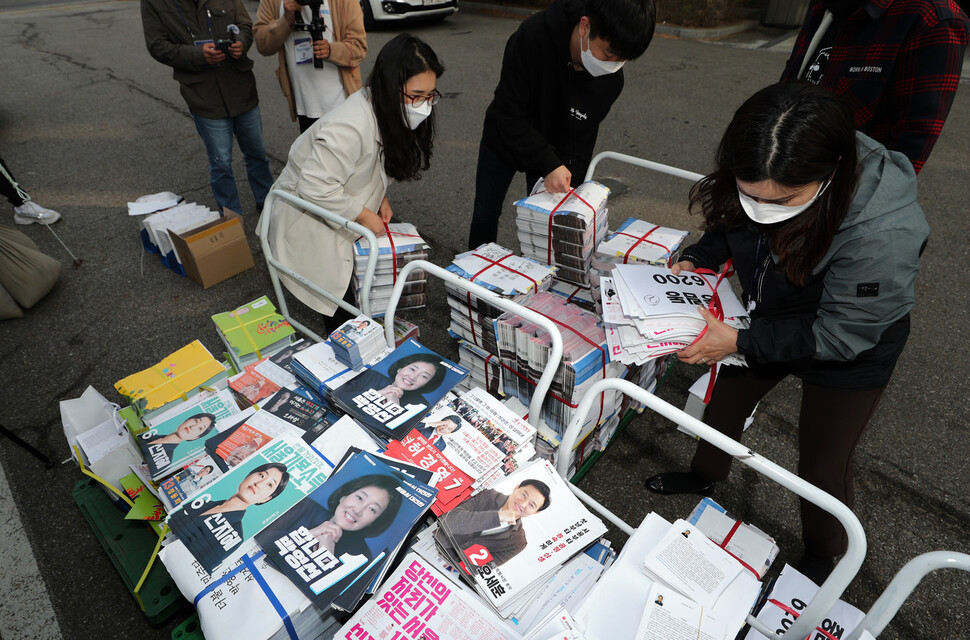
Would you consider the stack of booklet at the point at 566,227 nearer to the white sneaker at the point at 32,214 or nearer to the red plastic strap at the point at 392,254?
the red plastic strap at the point at 392,254

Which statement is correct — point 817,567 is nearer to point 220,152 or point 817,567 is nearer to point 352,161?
point 352,161

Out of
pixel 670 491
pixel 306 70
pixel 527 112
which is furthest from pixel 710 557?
pixel 306 70

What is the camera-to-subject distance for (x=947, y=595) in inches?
88.3

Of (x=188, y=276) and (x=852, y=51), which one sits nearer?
(x=852, y=51)

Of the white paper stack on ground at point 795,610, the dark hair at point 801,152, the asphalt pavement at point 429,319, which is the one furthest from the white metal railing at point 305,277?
the white paper stack on ground at point 795,610

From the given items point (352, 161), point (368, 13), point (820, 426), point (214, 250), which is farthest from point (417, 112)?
point (368, 13)

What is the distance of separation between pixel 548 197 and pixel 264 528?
1.98 metres

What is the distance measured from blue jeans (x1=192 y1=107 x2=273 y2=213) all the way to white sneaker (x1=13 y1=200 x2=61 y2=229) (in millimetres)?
1963

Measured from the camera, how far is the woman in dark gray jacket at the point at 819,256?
1.38m

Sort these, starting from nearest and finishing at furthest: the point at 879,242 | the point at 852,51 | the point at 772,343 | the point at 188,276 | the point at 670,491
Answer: the point at 879,242 → the point at 772,343 → the point at 852,51 → the point at 670,491 → the point at 188,276

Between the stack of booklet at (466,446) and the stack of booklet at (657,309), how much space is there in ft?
1.62

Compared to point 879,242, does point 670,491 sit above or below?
below

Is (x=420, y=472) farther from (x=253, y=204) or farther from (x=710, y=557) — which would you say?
(x=253, y=204)

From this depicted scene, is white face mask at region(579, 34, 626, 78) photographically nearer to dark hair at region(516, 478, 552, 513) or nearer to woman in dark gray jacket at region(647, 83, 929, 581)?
woman in dark gray jacket at region(647, 83, 929, 581)
